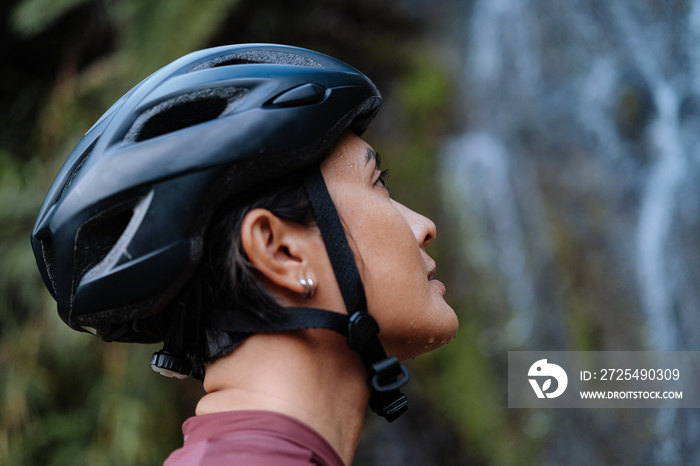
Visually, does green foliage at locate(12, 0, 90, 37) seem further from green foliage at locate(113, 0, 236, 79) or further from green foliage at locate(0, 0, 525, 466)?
green foliage at locate(113, 0, 236, 79)

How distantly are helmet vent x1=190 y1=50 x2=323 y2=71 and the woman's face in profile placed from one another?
0.93ft

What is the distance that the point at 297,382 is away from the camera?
59.2 inches

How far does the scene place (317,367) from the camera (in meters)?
1.54

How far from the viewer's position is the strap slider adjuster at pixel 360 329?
1.50 meters

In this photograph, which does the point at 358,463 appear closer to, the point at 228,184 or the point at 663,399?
the point at 663,399

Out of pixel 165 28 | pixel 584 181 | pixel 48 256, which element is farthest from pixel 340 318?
pixel 165 28

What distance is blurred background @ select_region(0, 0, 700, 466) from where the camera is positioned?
363cm

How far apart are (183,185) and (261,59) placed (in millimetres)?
479

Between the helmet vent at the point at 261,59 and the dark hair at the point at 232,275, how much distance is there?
1.17 ft

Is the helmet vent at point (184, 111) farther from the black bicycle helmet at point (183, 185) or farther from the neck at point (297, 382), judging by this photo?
the neck at point (297, 382)

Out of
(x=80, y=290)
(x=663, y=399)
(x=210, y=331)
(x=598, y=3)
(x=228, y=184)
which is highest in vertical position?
(x=228, y=184)

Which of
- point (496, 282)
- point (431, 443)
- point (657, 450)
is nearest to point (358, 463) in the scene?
point (431, 443)

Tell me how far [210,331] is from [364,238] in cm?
43

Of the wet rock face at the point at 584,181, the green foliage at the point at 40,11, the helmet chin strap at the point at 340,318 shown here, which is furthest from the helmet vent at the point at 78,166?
the green foliage at the point at 40,11
